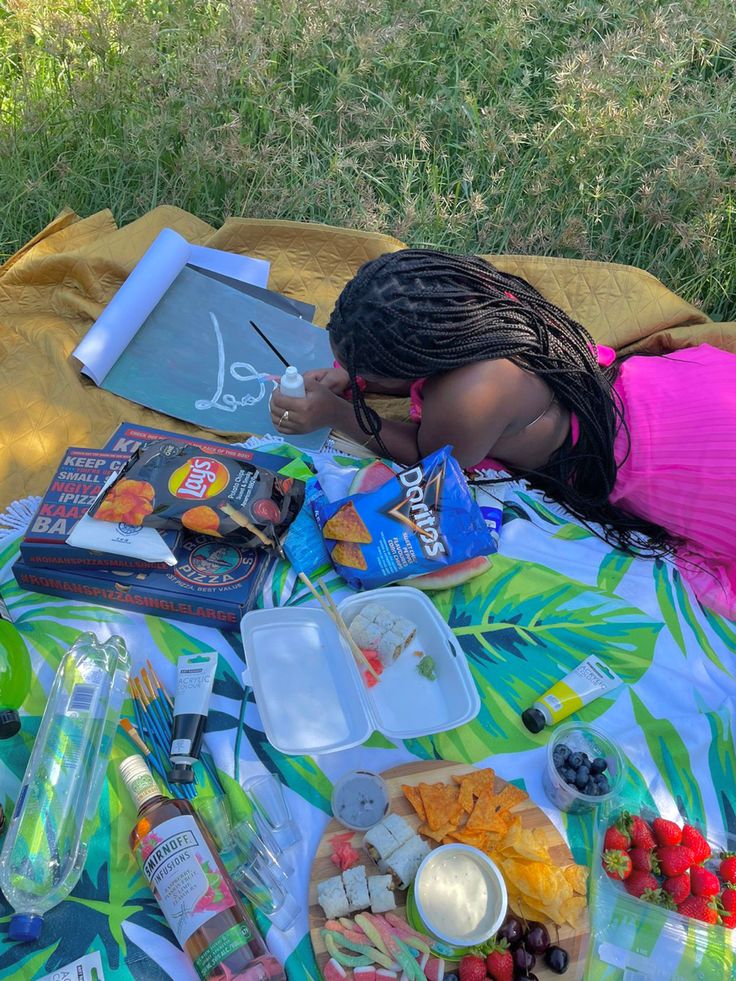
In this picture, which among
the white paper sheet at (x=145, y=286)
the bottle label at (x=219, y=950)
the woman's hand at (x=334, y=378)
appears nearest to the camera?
the bottle label at (x=219, y=950)

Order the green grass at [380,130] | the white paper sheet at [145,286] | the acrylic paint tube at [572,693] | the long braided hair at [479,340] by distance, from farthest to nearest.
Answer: the green grass at [380,130] → the white paper sheet at [145,286] → the long braided hair at [479,340] → the acrylic paint tube at [572,693]

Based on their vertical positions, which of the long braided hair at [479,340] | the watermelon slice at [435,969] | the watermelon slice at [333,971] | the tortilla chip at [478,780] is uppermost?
the long braided hair at [479,340]

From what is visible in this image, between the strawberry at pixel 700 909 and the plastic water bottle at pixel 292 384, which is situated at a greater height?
the plastic water bottle at pixel 292 384

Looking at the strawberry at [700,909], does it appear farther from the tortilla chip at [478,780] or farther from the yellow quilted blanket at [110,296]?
the yellow quilted blanket at [110,296]

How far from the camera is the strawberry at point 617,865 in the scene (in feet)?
4.30

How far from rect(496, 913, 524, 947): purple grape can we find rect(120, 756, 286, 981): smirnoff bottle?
1.14 feet

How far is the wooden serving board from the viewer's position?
4.00 feet

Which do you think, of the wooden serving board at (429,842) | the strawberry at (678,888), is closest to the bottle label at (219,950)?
the wooden serving board at (429,842)

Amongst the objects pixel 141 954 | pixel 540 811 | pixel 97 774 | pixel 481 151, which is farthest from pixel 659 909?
pixel 481 151

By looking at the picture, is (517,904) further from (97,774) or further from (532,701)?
(97,774)

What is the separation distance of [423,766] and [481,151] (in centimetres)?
227

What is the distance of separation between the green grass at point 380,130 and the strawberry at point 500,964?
2.22 metres

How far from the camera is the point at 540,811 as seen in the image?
1.37 metres

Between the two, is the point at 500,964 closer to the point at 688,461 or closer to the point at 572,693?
the point at 572,693
